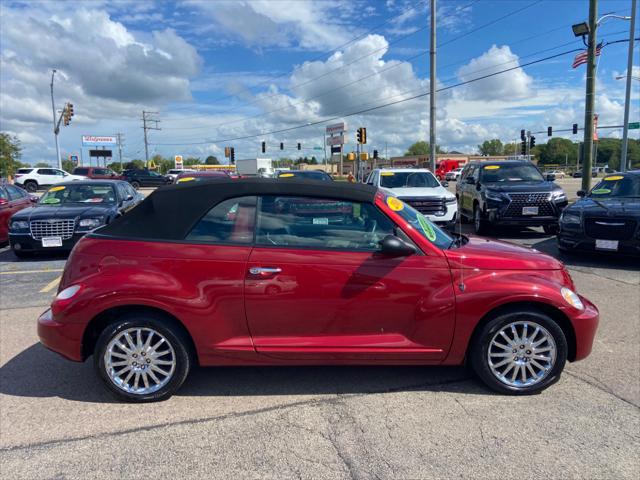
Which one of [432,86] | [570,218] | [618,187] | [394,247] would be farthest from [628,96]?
[394,247]

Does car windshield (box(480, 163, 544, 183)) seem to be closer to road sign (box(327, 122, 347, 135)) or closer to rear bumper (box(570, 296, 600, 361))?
rear bumper (box(570, 296, 600, 361))

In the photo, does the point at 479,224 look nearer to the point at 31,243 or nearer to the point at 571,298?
the point at 571,298

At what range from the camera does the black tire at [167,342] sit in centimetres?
334

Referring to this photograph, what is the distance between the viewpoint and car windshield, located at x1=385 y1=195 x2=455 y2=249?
139 inches

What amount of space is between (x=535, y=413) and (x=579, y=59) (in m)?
19.7

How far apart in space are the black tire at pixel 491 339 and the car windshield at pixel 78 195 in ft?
27.6

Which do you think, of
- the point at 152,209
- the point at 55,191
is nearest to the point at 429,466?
the point at 152,209

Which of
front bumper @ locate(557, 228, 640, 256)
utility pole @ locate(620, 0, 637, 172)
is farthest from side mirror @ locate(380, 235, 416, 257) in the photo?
utility pole @ locate(620, 0, 637, 172)

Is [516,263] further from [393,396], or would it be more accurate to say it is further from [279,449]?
[279,449]

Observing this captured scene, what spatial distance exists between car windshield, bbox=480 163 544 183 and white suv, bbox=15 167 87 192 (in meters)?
33.6

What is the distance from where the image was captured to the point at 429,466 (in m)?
2.67

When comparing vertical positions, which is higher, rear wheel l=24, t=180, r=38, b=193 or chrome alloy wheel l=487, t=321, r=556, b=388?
rear wheel l=24, t=180, r=38, b=193

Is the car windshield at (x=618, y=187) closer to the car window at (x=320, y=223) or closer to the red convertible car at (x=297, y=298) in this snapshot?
the red convertible car at (x=297, y=298)

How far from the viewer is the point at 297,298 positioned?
130 inches
